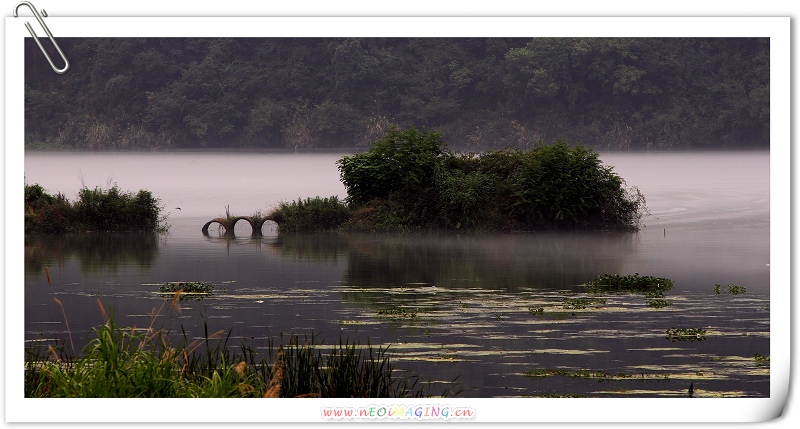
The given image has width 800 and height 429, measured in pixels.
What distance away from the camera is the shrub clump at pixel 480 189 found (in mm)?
25922

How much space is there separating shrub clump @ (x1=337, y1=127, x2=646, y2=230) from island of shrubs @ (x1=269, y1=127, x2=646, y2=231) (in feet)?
0.07

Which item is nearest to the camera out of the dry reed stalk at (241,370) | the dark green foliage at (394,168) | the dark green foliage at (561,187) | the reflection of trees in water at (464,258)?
the dry reed stalk at (241,370)

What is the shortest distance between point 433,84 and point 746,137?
12354mm

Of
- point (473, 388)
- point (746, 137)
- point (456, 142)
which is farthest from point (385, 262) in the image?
point (456, 142)

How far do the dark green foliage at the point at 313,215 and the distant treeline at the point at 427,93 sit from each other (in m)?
8.39

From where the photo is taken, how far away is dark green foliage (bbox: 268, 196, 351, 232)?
2792 centimetres

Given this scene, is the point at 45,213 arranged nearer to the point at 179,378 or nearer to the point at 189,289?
the point at 189,289

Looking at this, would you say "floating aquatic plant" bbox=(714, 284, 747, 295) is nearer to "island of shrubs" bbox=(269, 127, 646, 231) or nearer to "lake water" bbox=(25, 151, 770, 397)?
"lake water" bbox=(25, 151, 770, 397)

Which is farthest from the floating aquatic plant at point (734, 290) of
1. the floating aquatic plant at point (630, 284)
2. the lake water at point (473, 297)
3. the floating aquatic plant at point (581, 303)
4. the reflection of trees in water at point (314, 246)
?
the reflection of trees in water at point (314, 246)

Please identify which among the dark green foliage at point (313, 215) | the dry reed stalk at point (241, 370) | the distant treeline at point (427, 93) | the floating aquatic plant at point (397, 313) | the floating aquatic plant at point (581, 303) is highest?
the distant treeline at point (427, 93)

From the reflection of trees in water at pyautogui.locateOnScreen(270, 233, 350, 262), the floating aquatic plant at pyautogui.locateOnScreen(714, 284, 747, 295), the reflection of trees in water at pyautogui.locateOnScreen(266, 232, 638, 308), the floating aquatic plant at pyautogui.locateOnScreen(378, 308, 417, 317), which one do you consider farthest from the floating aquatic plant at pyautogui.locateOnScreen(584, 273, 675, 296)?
the reflection of trees in water at pyautogui.locateOnScreen(270, 233, 350, 262)

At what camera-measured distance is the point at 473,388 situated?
1105 centimetres

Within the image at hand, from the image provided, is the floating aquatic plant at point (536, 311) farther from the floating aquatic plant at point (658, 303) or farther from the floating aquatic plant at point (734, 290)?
the floating aquatic plant at point (734, 290)
